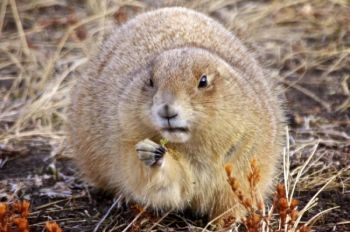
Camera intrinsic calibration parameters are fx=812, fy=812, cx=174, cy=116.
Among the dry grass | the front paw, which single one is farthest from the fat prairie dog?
the dry grass

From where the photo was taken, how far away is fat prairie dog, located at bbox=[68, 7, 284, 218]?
4.19 meters

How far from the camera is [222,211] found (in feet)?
15.5

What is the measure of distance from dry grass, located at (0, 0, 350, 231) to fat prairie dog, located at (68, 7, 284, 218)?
0.30 metres

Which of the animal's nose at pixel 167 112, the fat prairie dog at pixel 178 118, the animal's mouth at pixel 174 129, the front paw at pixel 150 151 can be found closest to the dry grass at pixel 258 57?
the fat prairie dog at pixel 178 118

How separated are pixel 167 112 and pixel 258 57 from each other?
2.23m

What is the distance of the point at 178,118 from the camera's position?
3973 mm

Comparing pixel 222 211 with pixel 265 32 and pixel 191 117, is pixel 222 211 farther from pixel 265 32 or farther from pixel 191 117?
pixel 265 32

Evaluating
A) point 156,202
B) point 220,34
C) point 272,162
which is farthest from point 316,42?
point 156,202

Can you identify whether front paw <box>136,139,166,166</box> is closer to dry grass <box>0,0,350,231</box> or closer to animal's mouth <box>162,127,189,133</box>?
animal's mouth <box>162,127,189,133</box>

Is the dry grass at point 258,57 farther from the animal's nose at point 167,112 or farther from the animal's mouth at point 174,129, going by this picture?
the animal's nose at point 167,112

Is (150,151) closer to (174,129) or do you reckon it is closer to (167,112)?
(174,129)

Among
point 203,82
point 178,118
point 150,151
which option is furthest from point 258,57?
point 178,118

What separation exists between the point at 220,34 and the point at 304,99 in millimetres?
2376

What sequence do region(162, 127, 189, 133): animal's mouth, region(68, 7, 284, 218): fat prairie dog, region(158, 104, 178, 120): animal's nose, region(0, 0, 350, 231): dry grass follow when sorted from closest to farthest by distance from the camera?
region(158, 104, 178, 120): animal's nose < region(162, 127, 189, 133): animal's mouth < region(68, 7, 284, 218): fat prairie dog < region(0, 0, 350, 231): dry grass
